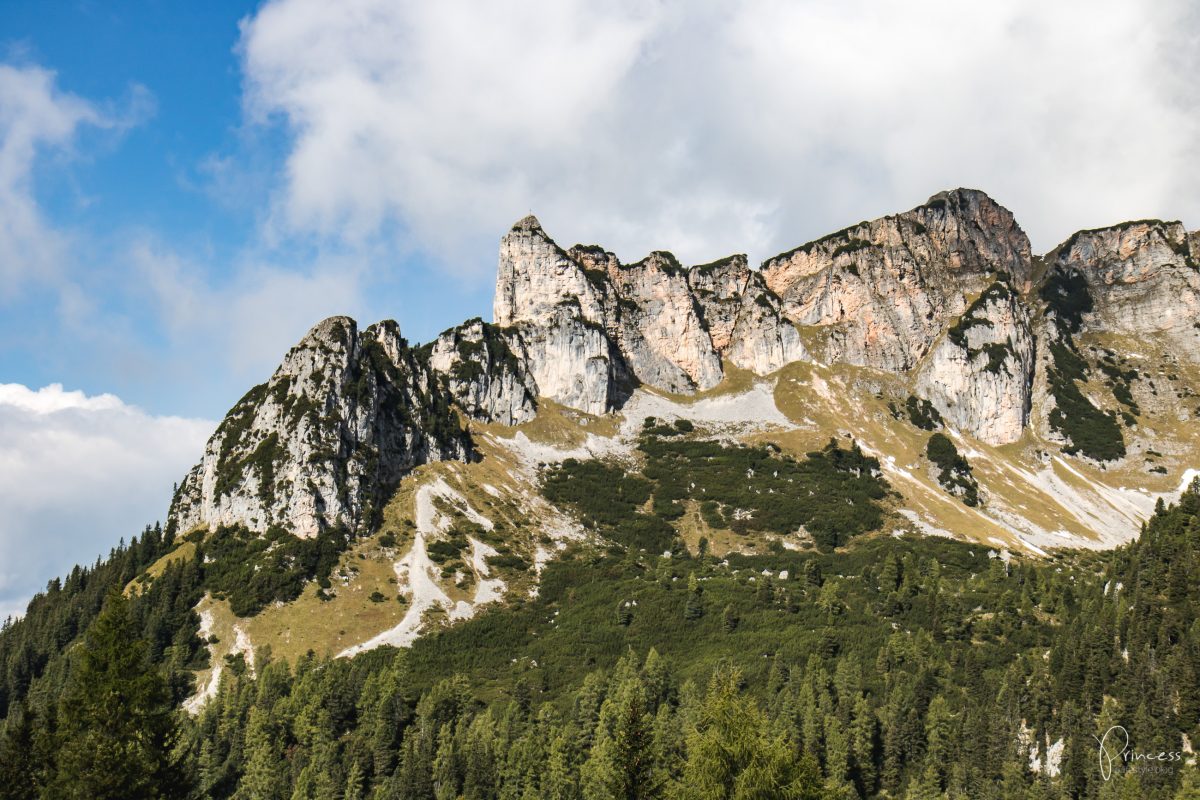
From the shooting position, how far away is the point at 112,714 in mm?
40812

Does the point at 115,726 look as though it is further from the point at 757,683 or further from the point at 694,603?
the point at 694,603

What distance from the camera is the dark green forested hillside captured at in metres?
105

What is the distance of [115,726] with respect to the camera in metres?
40.8

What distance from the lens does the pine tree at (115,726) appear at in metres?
39.7

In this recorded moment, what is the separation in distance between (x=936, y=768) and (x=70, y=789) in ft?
319

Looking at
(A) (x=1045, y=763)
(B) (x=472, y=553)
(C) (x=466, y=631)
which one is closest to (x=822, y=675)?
(A) (x=1045, y=763)

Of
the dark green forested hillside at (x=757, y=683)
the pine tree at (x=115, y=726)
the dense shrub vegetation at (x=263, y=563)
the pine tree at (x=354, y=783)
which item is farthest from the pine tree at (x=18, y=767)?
the dense shrub vegetation at (x=263, y=563)

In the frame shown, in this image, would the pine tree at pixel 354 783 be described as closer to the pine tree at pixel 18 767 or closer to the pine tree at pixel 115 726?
the pine tree at pixel 18 767

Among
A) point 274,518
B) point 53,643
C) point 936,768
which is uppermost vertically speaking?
point 274,518

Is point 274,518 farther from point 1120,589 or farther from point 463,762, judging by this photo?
point 1120,589

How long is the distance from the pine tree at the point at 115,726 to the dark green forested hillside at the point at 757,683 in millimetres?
12112

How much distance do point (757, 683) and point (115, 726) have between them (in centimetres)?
10871

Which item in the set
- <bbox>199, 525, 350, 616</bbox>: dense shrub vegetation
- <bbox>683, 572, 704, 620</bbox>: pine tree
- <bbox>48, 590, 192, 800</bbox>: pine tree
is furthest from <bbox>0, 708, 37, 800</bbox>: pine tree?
<bbox>683, 572, 704, 620</bbox>: pine tree

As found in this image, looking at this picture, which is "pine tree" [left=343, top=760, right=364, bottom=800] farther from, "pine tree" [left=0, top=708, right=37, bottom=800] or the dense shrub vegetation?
"pine tree" [left=0, top=708, right=37, bottom=800]
